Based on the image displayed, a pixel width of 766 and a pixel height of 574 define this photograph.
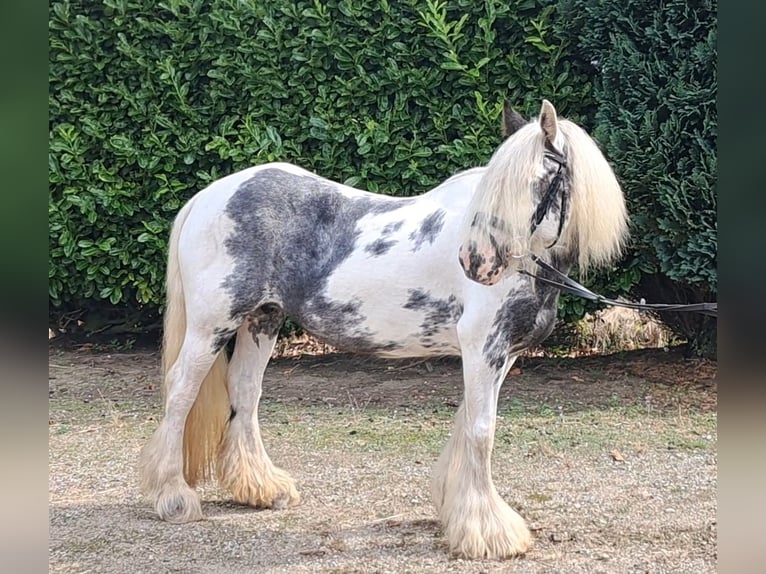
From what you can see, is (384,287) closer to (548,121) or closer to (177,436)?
(548,121)

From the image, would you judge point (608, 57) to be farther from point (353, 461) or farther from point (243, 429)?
point (243, 429)

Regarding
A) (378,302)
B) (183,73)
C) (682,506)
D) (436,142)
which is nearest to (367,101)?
(436,142)

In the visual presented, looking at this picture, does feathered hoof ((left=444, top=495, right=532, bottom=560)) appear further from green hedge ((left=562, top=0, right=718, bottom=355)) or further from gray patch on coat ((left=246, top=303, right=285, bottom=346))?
green hedge ((left=562, top=0, right=718, bottom=355))

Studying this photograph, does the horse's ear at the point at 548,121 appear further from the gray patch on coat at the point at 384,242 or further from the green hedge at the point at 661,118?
the green hedge at the point at 661,118

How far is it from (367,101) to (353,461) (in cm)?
290

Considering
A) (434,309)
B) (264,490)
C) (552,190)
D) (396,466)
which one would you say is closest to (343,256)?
(434,309)

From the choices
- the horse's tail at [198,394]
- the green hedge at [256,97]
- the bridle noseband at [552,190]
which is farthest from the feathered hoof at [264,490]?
the green hedge at [256,97]

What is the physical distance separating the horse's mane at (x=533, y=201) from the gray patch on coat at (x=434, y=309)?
37cm

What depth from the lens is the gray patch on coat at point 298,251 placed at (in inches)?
129

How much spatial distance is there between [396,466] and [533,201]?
2.14 metres

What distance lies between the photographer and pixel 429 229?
10.4 feet

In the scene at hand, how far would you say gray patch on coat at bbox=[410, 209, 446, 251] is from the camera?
10.4 feet

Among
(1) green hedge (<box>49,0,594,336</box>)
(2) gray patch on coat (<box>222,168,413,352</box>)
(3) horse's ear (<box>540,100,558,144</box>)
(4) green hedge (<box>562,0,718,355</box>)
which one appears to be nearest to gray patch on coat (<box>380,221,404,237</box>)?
(2) gray patch on coat (<box>222,168,413,352</box>)

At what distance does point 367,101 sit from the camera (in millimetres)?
5875
